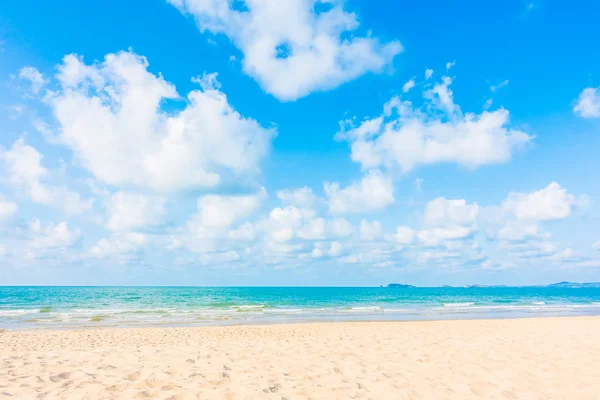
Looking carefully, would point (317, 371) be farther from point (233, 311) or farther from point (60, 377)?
point (233, 311)

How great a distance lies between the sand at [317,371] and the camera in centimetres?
561

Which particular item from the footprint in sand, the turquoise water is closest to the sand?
the footprint in sand

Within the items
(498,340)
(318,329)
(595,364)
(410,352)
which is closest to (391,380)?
(410,352)

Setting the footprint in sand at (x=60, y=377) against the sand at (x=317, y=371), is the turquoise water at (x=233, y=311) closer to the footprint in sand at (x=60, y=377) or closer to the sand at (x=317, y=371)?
the sand at (x=317, y=371)

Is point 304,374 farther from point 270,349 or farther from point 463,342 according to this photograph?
point 463,342

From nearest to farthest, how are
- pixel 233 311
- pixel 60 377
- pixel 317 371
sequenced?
pixel 60 377, pixel 317 371, pixel 233 311

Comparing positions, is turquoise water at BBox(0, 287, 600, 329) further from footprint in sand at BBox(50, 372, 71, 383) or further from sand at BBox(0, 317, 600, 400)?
footprint in sand at BBox(50, 372, 71, 383)

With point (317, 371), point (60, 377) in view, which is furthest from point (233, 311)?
point (60, 377)

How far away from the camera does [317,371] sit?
22.5 ft

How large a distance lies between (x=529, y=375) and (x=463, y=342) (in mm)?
3258

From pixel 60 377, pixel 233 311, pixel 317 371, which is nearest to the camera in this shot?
pixel 60 377

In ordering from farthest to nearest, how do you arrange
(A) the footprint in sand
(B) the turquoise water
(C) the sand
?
1. (B) the turquoise water
2. (A) the footprint in sand
3. (C) the sand

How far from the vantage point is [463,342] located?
10.2 meters

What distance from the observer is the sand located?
18.4ft
